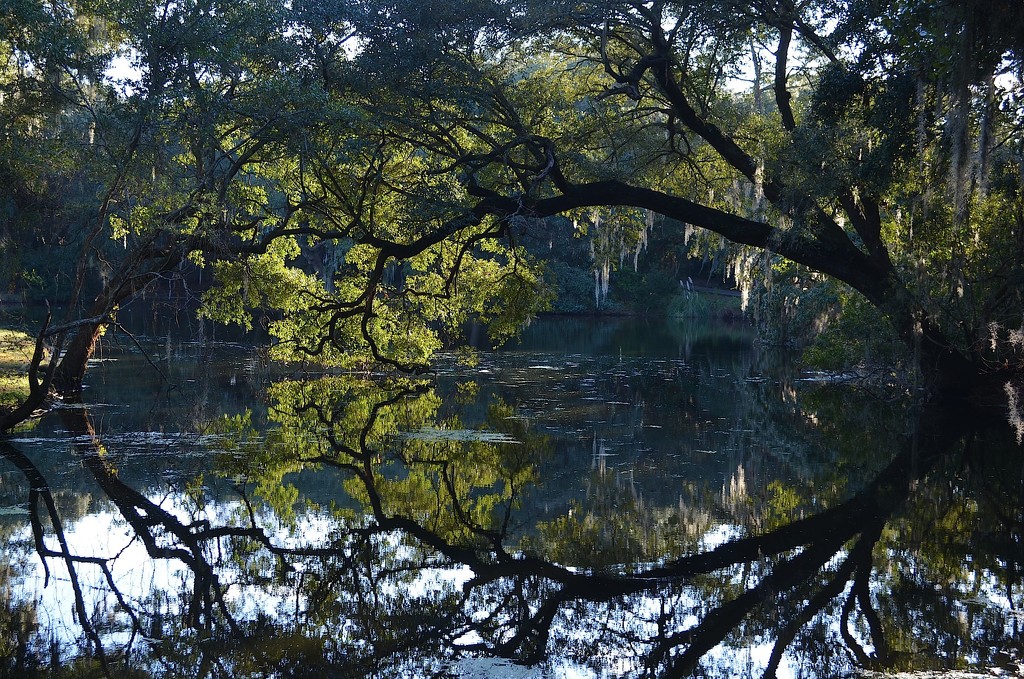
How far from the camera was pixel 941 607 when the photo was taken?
6598 mm

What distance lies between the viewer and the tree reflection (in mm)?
5809

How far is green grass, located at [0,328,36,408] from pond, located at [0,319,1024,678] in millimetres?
723

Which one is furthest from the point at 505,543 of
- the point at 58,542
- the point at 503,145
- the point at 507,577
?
the point at 503,145

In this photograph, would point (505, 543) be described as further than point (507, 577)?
Yes

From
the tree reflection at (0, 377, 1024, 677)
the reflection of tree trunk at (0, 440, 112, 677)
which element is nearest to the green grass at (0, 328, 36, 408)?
the reflection of tree trunk at (0, 440, 112, 677)

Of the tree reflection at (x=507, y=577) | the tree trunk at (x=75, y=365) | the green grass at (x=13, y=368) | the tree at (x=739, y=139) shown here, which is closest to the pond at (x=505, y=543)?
the tree reflection at (x=507, y=577)

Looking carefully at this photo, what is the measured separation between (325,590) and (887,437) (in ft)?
32.3

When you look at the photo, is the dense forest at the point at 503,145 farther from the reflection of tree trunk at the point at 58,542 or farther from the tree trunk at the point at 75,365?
the reflection of tree trunk at the point at 58,542

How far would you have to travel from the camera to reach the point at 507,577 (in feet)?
23.9

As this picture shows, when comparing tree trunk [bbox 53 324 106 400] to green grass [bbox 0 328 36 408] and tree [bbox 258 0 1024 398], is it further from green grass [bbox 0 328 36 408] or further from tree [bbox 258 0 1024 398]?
tree [bbox 258 0 1024 398]

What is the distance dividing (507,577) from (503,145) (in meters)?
9.23

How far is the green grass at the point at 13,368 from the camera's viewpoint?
15.1 m

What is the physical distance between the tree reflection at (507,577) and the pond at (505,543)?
3 cm

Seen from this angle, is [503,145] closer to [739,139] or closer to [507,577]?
[739,139]
